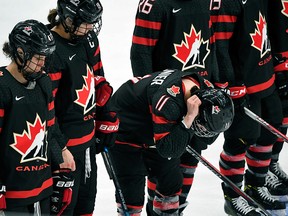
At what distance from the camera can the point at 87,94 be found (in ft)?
13.1

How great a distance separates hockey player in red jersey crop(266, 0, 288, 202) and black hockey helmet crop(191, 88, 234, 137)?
128cm

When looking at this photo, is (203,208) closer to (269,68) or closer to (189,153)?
(189,153)

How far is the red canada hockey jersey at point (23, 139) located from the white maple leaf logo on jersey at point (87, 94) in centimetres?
35

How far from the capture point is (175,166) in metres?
4.32

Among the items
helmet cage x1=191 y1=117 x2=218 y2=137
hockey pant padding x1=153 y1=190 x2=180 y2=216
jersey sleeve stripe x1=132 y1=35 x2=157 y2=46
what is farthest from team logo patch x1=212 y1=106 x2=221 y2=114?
jersey sleeve stripe x1=132 y1=35 x2=157 y2=46

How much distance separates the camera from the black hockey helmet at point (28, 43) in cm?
341

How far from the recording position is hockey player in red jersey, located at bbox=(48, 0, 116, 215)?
388 centimetres

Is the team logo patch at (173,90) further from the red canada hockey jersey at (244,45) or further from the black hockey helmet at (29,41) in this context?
the red canada hockey jersey at (244,45)

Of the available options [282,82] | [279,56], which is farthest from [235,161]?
[279,56]

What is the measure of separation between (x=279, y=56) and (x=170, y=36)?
101 centimetres

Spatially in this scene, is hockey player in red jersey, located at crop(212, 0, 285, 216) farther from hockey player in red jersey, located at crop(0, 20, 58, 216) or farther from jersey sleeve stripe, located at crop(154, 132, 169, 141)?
hockey player in red jersey, located at crop(0, 20, 58, 216)

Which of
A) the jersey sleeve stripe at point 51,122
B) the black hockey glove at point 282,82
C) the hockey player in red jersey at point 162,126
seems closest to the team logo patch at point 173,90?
the hockey player in red jersey at point 162,126

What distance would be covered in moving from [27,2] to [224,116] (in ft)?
12.0

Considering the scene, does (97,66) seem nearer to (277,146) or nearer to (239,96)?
(239,96)
